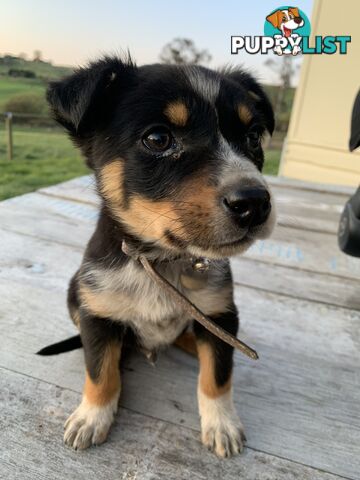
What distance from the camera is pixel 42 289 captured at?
2.61 meters

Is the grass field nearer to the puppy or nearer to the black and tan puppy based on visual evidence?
the black and tan puppy

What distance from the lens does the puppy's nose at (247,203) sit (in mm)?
1344

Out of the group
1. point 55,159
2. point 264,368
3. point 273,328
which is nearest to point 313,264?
point 273,328

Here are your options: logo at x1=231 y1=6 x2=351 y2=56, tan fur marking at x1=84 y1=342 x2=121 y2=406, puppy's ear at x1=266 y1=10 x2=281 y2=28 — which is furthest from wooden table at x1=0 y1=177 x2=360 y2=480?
puppy's ear at x1=266 y1=10 x2=281 y2=28

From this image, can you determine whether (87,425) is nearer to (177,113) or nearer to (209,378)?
(209,378)

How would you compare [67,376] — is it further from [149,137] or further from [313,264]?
[313,264]

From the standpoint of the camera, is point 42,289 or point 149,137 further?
point 42,289

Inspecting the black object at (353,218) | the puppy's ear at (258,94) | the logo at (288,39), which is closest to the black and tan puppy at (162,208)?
the puppy's ear at (258,94)

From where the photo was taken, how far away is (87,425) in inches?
63.6

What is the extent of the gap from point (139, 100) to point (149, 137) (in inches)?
6.8

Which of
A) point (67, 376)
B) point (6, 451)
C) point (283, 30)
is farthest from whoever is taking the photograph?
point (283, 30)

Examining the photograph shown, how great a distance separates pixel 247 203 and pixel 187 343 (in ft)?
3.60

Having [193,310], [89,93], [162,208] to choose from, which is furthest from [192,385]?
[89,93]

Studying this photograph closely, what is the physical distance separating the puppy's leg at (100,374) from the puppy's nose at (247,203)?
787 millimetres
